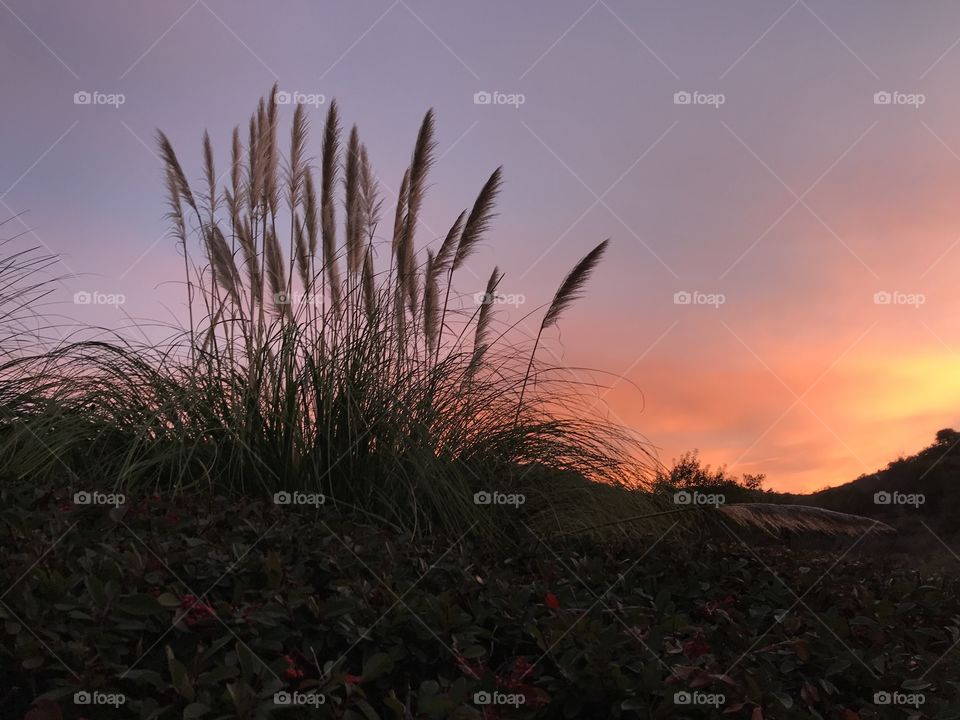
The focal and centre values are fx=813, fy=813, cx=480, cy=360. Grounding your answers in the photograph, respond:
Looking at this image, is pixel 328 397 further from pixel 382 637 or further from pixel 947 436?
pixel 947 436

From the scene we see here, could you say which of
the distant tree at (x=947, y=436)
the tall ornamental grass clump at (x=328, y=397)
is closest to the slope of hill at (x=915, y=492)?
the distant tree at (x=947, y=436)

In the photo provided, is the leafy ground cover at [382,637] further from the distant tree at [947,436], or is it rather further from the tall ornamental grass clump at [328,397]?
the distant tree at [947,436]

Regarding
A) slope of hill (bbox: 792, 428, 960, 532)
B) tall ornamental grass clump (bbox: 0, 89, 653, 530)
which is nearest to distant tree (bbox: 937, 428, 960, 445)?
slope of hill (bbox: 792, 428, 960, 532)

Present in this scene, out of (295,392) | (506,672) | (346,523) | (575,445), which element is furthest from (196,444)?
(506,672)

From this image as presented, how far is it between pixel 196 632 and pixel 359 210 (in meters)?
3.80

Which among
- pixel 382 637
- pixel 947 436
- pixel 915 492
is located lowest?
pixel 382 637

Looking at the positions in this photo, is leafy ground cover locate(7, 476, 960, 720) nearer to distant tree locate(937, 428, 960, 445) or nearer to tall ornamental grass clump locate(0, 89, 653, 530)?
tall ornamental grass clump locate(0, 89, 653, 530)

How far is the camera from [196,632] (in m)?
1.78

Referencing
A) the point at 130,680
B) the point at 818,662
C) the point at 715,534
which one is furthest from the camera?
the point at 715,534

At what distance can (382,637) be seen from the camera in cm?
182

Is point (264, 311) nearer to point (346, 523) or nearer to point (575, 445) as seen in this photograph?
point (575, 445)

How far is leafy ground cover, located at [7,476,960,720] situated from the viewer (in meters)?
1.57

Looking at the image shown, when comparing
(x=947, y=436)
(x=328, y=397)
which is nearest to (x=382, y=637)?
(x=328, y=397)

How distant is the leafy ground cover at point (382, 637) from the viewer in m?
1.57
